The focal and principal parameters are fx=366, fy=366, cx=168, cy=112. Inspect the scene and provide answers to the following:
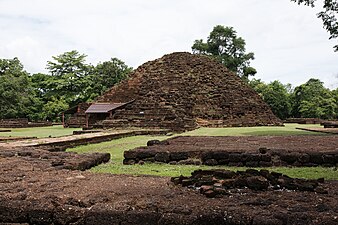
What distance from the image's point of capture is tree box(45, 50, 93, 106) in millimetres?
40938

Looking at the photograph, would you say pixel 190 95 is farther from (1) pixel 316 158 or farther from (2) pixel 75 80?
(1) pixel 316 158

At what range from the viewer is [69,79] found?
41.1 m

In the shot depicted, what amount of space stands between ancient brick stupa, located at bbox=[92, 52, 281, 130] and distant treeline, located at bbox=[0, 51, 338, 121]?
26.7ft

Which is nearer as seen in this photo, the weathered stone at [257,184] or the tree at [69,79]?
the weathered stone at [257,184]

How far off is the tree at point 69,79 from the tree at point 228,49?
18567 millimetres

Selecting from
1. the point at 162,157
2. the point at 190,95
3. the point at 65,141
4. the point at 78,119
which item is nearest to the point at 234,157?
the point at 162,157

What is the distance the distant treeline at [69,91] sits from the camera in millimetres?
37719

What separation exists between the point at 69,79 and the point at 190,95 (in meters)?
15.8

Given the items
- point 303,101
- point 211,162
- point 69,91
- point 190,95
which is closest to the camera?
point 211,162

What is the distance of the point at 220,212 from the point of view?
3355mm

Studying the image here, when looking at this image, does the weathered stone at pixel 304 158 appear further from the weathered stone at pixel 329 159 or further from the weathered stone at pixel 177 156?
the weathered stone at pixel 177 156

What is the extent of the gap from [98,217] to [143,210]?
0.43 metres

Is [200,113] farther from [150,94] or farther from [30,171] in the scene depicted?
[30,171]

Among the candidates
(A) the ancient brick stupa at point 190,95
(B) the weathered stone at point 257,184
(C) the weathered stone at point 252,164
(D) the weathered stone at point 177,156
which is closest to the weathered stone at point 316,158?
(C) the weathered stone at point 252,164
